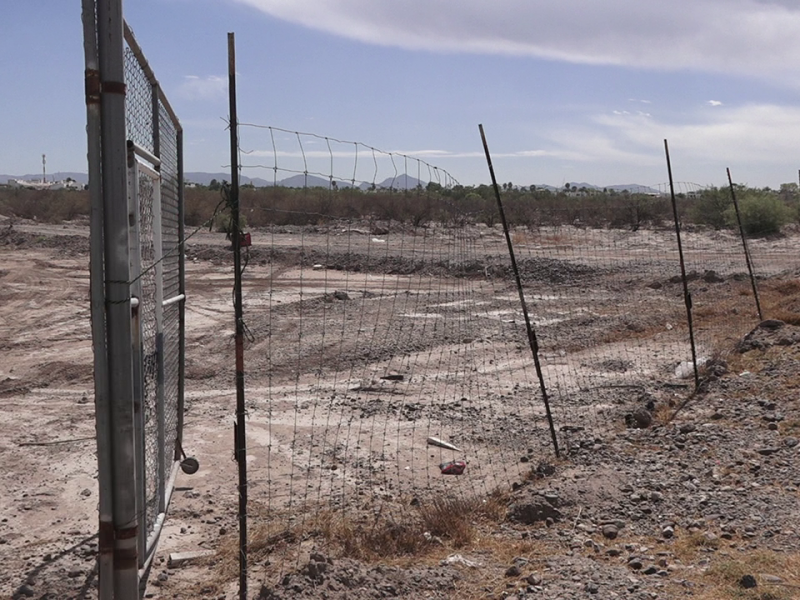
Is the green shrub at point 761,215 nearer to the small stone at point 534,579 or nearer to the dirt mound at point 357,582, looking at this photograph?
the small stone at point 534,579

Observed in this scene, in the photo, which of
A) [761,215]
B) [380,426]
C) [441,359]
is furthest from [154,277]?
[761,215]

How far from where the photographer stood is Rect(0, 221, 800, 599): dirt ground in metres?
4.72

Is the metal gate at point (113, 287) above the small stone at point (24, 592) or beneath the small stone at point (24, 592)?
above

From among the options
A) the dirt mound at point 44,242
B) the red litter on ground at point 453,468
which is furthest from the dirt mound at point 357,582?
the dirt mound at point 44,242

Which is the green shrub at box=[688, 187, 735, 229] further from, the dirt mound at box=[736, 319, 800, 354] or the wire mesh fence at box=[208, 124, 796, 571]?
the dirt mound at box=[736, 319, 800, 354]

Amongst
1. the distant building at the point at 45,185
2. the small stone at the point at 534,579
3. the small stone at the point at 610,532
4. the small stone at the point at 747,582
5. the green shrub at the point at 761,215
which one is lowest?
the small stone at the point at 610,532

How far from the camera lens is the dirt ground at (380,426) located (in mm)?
4719

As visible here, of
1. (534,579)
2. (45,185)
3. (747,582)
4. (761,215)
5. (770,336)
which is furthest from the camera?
(45,185)

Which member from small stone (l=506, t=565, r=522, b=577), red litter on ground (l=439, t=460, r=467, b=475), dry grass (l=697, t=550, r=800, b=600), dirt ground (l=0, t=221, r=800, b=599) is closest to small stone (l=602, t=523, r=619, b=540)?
dirt ground (l=0, t=221, r=800, b=599)

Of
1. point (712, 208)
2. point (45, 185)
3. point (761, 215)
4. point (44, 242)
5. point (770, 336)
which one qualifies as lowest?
point (770, 336)

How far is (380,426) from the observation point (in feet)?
26.6

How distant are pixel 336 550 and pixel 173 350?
2.33 m

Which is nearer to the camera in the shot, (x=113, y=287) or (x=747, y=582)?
(x=113, y=287)

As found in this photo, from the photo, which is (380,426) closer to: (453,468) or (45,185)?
(453,468)
